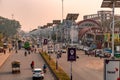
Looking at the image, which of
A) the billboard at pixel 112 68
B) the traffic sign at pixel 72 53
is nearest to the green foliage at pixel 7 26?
the traffic sign at pixel 72 53

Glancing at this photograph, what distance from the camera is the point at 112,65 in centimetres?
2261

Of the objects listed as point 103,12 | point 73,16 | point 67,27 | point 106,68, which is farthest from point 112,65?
point 103,12

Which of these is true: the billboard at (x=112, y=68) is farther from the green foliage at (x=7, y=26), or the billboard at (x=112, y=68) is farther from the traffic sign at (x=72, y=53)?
the green foliage at (x=7, y=26)

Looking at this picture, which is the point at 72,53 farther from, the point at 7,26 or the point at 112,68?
the point at 7,26

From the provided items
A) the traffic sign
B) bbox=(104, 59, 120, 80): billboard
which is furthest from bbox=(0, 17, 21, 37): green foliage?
bbox=(104, 59, 120, 80): billboard

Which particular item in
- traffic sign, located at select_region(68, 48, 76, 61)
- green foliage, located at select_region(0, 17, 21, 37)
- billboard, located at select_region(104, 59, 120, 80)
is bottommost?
billboard, located at select_region(104, 59, 120, 80)

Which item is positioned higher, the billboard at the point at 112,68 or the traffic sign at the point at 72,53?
the traffic sign at the point at 72,53

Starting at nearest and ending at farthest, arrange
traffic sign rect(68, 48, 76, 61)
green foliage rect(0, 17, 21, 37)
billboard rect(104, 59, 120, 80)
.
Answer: billboard rect(104, 59, 120, 80), traffic sign rect(68, 48, 76, 61), green foliage rect(0, 17, 21, 37)

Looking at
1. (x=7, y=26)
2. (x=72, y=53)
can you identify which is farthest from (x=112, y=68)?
(x=7, y=26)

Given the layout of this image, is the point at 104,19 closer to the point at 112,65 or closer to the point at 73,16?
the point at 73,16

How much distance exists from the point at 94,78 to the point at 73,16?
20.6 m

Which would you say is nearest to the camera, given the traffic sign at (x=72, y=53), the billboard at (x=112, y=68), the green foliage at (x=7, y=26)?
the billboard at (x=112, y=68)

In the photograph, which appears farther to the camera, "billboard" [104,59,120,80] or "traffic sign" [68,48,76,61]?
"traffic sign" [68,48,76,61]

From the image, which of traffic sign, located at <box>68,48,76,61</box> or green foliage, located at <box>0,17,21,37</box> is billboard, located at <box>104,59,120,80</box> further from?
green foliage, located at <box>0,17,21,37</box>
